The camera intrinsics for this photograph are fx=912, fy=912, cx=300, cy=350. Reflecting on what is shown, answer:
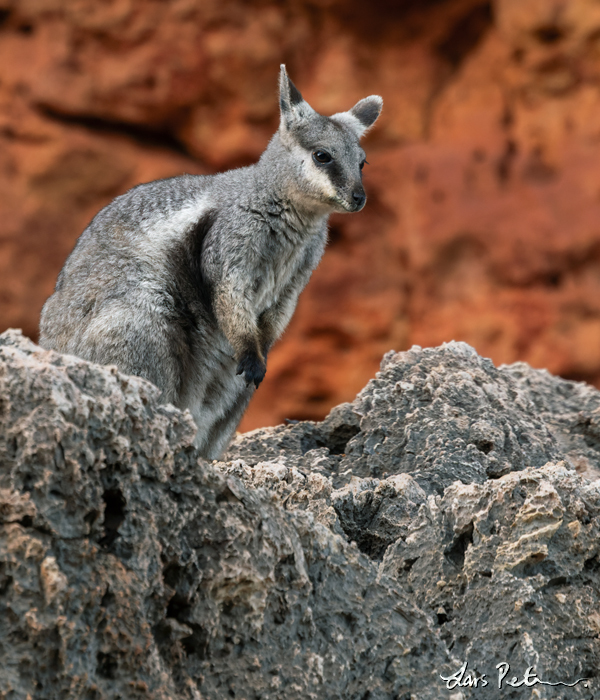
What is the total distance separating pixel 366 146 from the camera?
1221cm

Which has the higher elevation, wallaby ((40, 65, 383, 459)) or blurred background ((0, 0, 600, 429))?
blurred background ((0, 0, 600, 429))

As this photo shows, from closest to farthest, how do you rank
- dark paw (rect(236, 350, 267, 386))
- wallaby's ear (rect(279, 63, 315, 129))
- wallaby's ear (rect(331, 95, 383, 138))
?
dark paw (rect(236, 350, 267, 386)) → wallaby's ear (rect(279, 63, 315, 129)) → wallaby's ear (rect(331, 95, 383, 138))

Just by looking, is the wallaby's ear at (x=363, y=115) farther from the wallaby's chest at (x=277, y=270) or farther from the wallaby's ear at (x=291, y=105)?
the wallaby's chest at (x=277, y=270)

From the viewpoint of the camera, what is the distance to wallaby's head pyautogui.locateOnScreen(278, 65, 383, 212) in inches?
200

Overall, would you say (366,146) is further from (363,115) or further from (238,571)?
(238,571)

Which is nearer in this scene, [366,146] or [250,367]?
[250,367]

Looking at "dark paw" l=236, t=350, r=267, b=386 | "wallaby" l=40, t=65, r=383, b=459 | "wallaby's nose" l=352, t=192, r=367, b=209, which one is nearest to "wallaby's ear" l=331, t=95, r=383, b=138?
"wallaby" l=40, t=65, r=383, b=459

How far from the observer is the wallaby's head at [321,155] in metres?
5.07

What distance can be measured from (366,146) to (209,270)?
7.71 metres

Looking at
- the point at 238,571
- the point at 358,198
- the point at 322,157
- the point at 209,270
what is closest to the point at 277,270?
the point at 209,270

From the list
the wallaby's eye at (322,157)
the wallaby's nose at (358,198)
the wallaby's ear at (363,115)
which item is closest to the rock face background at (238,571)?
the wallaby's nose at (358,198)

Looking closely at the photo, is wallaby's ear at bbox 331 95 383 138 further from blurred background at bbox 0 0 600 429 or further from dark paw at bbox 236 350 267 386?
blurred background at bbox 0 0 600 429

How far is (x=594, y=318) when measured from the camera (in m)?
11.4

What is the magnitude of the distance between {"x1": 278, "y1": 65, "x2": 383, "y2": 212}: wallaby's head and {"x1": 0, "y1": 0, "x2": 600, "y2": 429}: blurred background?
6192 mm
